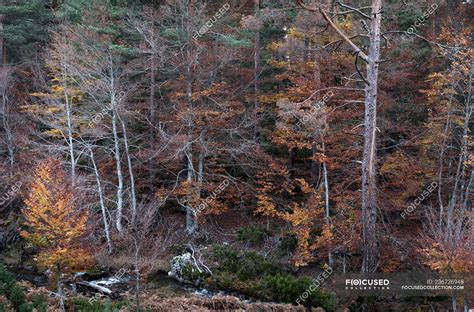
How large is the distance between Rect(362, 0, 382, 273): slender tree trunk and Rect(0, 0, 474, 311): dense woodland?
9.76ft

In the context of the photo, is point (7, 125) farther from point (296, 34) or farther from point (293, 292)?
point (293, 292)

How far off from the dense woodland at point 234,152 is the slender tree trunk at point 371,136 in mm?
2974

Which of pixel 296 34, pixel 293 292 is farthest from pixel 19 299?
pixel 296 34

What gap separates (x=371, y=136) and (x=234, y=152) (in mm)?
8716

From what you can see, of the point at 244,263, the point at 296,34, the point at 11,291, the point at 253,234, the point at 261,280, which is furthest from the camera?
the point at 253,234

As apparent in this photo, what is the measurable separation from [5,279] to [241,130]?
947 centimetres

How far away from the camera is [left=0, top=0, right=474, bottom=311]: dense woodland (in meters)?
11.6

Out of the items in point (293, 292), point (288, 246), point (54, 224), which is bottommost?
point (293, 292)

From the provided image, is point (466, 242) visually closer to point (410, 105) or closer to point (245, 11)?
point (410, 105)

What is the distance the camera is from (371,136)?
7.88 meters

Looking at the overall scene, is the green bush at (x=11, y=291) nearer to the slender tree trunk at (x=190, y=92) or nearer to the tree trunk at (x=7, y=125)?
the slender tree trunk at (x=190, y=92)

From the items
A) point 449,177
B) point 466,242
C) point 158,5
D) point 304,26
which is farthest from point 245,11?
point 466,242

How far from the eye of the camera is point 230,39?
1491cm

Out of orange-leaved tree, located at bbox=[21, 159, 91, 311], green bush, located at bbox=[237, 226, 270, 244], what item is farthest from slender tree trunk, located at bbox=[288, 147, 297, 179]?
orange-leaved tree, located at bbox=[21, 159, 91, 311]
